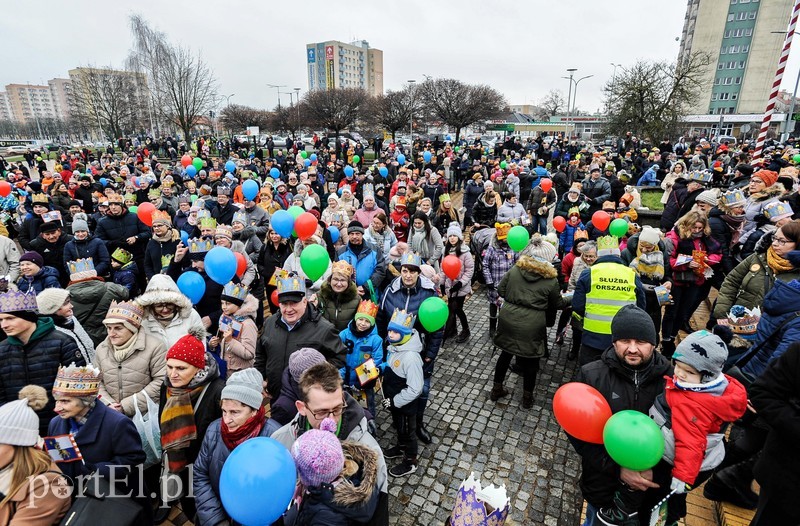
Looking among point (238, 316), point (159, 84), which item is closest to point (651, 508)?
point (238, 316)

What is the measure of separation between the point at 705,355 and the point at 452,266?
135 inches

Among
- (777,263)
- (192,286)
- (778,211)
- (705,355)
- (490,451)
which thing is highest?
(778,211)

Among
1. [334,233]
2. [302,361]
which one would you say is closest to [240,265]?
[334,233]

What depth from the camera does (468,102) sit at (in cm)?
3794

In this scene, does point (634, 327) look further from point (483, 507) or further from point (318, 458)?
point (318, 458)

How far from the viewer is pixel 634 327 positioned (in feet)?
8.52

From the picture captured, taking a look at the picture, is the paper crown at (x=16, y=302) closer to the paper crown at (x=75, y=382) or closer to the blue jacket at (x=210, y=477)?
the paper crown at (x=75, y=382)

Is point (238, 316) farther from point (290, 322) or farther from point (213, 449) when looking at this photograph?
point (213, 449)

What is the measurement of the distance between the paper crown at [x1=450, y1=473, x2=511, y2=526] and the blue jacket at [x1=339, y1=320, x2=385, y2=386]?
170cm

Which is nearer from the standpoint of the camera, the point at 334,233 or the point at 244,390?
the point at 244,390

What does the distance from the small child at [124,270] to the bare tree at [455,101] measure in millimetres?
35339

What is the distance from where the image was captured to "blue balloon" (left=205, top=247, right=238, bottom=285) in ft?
15.4

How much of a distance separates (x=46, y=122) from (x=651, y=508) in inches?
4048

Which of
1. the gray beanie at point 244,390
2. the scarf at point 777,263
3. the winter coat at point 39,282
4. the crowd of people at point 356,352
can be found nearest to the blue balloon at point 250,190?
the crowd of people at point 356,352
